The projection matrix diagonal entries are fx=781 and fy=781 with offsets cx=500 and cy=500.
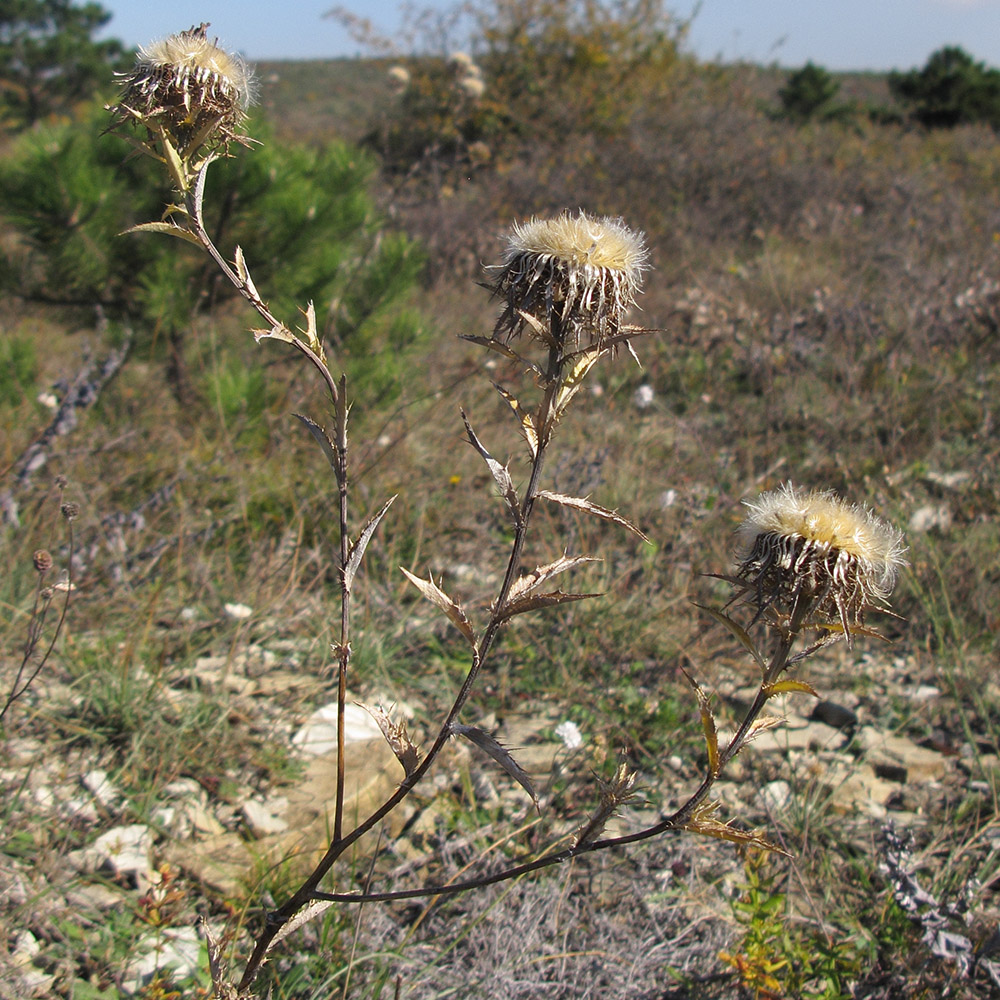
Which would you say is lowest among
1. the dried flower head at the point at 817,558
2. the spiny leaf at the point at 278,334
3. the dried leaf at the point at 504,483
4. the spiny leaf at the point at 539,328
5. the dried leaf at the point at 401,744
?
the dried leaf at the point at 401,744

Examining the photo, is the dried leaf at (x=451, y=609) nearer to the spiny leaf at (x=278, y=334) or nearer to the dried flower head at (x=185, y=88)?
the spiny leaf at (x=278, y=334)

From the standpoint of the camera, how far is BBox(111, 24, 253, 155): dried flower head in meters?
1.06

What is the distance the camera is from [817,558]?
111 cm

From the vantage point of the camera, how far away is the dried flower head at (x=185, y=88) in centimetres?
106

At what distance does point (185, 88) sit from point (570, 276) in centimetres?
58

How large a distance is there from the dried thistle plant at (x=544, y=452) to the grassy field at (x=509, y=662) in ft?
1.41

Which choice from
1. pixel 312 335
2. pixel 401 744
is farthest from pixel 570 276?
pixel 401 744

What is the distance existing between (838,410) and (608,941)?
3.04 m

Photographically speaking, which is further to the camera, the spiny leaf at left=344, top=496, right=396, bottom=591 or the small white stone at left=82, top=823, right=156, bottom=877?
the small white stone at left=82, top=823, right=156, bottom=877

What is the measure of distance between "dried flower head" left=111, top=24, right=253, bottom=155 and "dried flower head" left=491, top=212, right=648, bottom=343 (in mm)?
442

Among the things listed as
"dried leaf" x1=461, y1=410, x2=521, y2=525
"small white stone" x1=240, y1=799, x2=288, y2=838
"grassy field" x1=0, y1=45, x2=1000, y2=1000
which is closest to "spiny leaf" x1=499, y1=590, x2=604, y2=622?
"dried leaf" x1=461, y1=410, x2=521, y2=525

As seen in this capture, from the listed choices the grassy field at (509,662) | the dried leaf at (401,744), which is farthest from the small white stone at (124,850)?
the dried leaf at (401,744)

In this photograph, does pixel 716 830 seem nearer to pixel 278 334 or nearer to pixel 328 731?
pixel 278 334

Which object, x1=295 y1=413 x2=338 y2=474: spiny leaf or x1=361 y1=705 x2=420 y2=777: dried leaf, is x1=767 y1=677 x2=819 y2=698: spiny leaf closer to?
x1=361 y1=705 x2=420 y2=777: dried leaf
